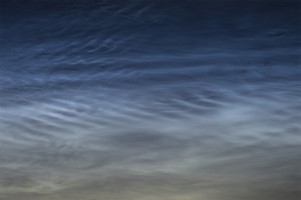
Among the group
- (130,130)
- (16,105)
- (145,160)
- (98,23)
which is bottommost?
(145,160)

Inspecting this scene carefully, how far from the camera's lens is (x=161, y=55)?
183 inches

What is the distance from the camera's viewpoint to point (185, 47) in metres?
4.69

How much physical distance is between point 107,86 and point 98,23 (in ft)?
2.52

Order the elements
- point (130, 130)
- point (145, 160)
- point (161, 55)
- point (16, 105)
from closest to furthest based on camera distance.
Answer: point (145, 160) → point (130, 130) → point (16, 105) → point (161, 55)

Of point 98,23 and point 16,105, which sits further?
point 98,23

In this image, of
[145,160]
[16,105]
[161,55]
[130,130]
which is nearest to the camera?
[145,160]

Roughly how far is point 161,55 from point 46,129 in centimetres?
116

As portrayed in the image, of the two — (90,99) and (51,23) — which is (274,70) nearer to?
(90,99)

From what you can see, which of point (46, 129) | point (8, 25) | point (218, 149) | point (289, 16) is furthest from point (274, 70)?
point (8, 25)

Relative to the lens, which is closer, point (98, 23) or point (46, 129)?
point (46, 129)

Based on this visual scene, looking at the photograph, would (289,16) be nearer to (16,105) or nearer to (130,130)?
(130,130)

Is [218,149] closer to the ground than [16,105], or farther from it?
closer to the ground

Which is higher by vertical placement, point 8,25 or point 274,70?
point 8,25

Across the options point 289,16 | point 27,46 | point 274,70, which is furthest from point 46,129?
point 289,16
